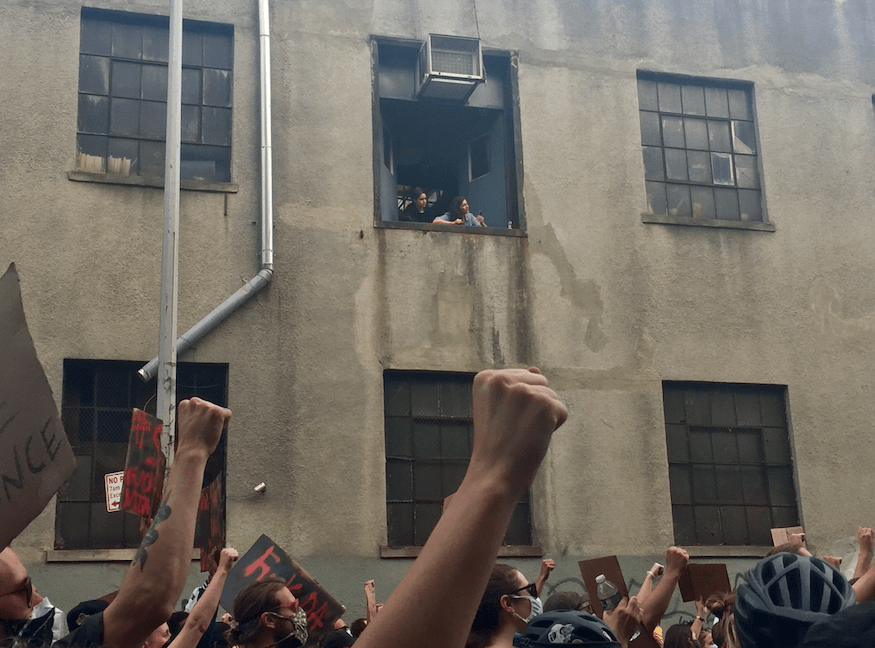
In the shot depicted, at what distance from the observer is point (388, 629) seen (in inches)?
59.9

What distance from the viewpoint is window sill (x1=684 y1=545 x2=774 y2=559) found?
40.2 feet

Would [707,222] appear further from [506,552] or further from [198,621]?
[198,621]

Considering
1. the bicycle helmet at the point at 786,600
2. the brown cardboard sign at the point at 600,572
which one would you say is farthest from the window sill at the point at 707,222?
the bicycle helmet at the point at 786,600

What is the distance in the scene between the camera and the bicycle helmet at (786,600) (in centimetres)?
213

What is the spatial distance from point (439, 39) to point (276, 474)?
533 centimetres

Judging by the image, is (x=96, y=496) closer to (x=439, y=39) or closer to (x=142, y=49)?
(x=142, y=49)

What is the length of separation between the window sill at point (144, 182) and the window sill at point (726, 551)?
251 inches

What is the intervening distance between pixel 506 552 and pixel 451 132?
216 inches

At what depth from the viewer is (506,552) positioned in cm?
1162

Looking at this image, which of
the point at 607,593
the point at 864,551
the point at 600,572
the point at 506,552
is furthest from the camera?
the point at 506,552

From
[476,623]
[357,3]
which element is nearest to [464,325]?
[357,3]

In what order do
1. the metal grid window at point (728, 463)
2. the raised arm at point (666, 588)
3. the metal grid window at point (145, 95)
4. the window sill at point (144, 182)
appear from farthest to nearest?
1. the metal grid window at point (728, 463)
2. the metal grid window at point (145, 95)
3. the window sill at point (144, 182)
4. the raised arm at point (666, 588)

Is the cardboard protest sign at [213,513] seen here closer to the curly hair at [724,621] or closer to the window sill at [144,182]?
the curly hair at [724,621]

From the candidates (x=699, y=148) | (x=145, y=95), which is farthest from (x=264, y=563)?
(x=699, y=148)
